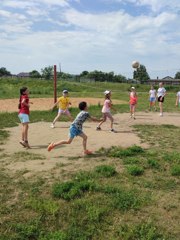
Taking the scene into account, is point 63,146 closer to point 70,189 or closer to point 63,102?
point 70,189

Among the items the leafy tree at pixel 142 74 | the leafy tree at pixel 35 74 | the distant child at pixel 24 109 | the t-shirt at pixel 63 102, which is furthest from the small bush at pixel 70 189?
the leafy tree at pixel 142 74

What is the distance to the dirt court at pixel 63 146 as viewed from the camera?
299 inches

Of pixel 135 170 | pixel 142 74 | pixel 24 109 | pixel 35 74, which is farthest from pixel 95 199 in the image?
pixel 142 74

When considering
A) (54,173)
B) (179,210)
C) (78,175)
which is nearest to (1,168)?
(54,173)

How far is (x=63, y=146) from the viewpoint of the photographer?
9.54m

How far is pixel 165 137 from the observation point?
35.9 ft

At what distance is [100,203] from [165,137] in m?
5.82

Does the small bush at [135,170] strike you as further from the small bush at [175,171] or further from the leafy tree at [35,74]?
the leafy tree at [35,74]

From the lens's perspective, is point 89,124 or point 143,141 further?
point 89,124

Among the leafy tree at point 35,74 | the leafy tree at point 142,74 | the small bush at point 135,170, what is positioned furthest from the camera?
the leafy tree at point 142,74

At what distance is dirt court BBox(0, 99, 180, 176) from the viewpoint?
7.60 metres

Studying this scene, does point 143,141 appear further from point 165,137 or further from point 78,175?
point 78,175

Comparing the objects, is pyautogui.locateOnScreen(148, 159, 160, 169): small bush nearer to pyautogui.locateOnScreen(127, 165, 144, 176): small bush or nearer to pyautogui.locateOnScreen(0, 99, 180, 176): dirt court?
pyautogui.locateOnScreen(127, 165, 144, 176): small bush

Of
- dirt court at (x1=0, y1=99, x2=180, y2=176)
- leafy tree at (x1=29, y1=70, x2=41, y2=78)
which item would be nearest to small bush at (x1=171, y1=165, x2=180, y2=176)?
dirt court at (x1=0, y1=99, x2=180, y2=176)
